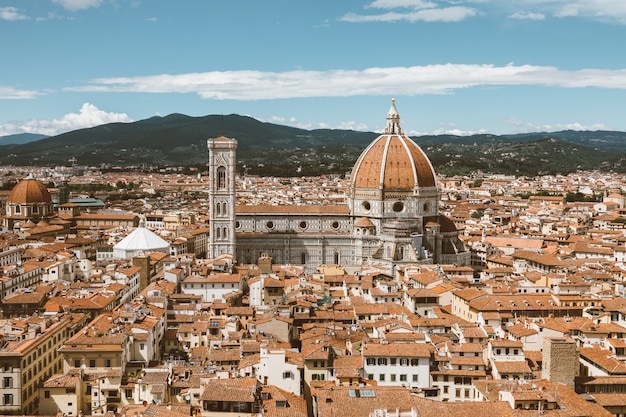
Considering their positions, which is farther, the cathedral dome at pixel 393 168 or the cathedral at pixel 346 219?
the cathedral dome at pixel 393 168

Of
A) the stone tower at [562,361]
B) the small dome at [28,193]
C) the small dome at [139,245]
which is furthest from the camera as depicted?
the small dome at [28,193]

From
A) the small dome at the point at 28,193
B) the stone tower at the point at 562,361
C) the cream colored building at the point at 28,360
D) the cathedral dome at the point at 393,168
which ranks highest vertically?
the cathedral dome at the point at 393,168

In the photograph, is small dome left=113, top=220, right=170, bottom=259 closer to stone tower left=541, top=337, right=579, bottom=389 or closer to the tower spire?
the tower spire

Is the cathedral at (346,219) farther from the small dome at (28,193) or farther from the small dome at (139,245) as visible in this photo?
the small dome at (28,193)

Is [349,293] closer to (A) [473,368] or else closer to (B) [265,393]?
(A) [473,368]

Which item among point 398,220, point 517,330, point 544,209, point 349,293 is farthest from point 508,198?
point 517,330

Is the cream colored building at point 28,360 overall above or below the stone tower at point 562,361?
below

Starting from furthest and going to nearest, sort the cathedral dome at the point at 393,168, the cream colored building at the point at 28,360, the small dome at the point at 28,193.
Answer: the small dome at the point at 28,193, the cathedral dome at the point at 393,168, the cream colored building at the point at 28,360

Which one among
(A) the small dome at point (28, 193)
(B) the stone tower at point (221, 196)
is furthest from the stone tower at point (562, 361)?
(A) the small dome at point (28, 193)
